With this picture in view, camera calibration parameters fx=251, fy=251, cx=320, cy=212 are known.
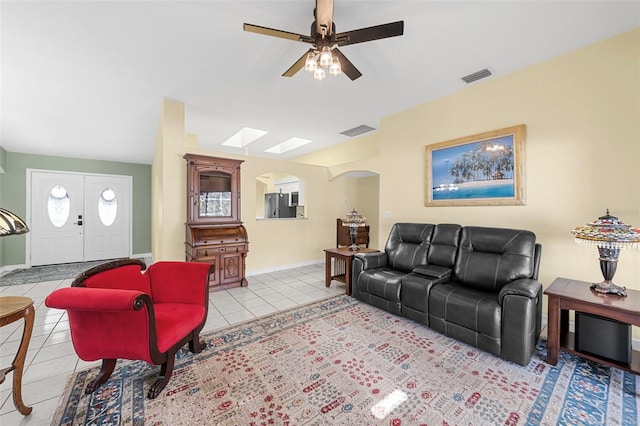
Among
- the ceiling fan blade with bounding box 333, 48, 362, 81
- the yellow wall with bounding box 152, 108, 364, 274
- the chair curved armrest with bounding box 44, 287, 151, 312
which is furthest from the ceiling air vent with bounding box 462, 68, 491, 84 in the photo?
the chair curved armrest with bounding box 44, 287, 151, 312

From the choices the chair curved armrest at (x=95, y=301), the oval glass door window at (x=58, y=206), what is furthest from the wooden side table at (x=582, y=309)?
the oval glass door window at (x=58, y=206)

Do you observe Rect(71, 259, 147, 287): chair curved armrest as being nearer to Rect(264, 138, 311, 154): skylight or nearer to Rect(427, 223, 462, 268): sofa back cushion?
Rect(427, 223, 462, 268): sofa back cushion

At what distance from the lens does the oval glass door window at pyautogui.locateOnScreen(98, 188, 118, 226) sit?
649cm

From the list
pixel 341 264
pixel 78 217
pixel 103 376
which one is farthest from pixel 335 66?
pixel 78 217

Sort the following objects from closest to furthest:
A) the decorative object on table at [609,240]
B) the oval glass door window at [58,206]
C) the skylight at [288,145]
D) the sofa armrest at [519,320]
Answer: the decorative object on table at [609,240] < the sofa armrest at [519,320] < the oval glass door window at [58,206] < the skylight at [288,145]

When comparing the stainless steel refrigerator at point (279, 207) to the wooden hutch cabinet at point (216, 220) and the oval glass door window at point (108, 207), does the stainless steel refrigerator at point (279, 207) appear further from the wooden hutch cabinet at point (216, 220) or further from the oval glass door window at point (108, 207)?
the oval glass door window at point (108, 207)

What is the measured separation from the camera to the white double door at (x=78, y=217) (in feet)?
19.0

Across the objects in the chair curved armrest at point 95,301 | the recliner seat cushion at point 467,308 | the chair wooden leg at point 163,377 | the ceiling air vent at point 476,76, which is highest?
the ceiling air vent at point 476,76

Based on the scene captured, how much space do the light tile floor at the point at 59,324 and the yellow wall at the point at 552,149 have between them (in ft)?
4.34

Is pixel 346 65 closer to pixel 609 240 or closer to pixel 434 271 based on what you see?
pixel 434 271

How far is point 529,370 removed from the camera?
1.97 metres

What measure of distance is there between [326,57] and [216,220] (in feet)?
9.87

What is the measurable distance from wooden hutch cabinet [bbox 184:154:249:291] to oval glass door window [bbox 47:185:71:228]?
4.57 metres

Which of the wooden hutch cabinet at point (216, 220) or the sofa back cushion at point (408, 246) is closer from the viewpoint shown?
the sofa back cushion at point (408, 246)
